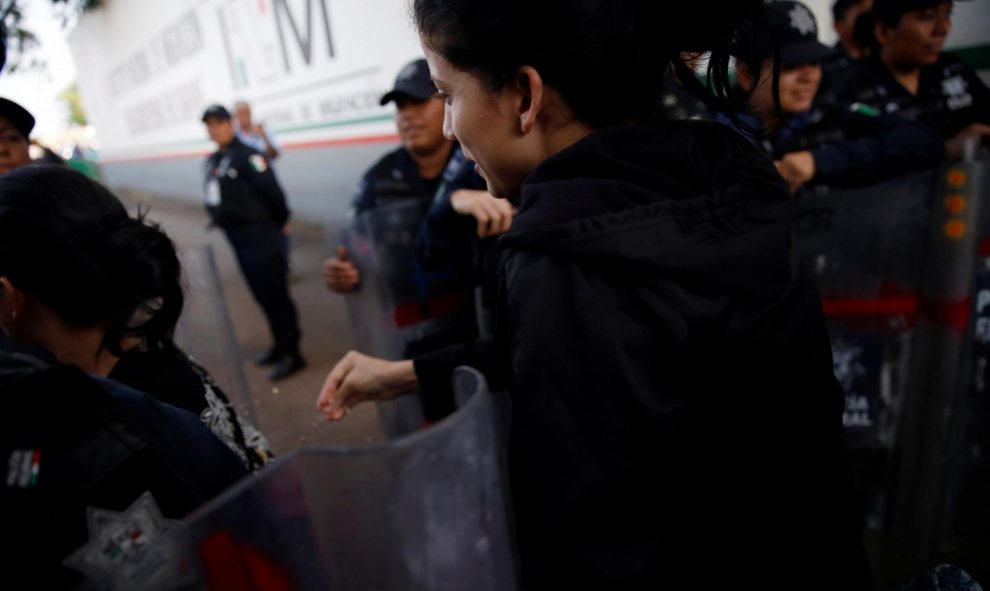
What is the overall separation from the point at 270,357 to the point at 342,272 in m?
2.78

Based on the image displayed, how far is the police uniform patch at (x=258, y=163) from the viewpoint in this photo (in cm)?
395

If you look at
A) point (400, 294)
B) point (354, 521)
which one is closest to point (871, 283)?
point (400, 294)

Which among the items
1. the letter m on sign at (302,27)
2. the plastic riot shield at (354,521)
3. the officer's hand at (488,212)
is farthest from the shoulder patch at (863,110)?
the letter m on sign at (302,27)

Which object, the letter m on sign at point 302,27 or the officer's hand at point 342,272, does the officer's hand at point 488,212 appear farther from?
the letter m on sign at point 302,27

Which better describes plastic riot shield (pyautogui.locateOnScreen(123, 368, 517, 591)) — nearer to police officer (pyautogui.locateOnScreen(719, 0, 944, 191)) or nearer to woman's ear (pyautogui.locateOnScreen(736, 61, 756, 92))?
woman's ear (pyautogui.locateOnScreen(736, 61, 756, 92))

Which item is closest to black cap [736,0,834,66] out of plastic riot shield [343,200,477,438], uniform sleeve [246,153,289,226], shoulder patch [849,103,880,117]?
shoulder patch [849,103,880,117]

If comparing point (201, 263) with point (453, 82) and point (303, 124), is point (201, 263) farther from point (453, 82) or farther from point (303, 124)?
point (303, 124)

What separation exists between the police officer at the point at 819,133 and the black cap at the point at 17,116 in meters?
2.10

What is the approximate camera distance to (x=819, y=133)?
2.03m

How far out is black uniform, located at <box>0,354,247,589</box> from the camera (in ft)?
1.84

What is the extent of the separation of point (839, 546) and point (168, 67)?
12.6 meters

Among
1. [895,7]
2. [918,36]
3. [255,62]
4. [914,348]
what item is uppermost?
[255,62]

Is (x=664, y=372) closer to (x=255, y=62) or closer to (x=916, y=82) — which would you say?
(x=916, y=82)

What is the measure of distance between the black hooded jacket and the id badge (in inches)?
145
